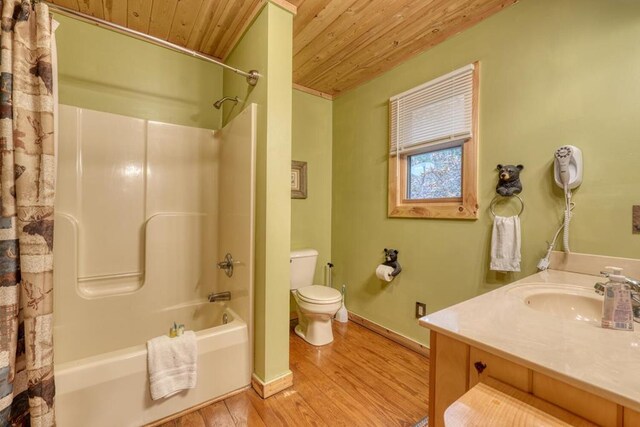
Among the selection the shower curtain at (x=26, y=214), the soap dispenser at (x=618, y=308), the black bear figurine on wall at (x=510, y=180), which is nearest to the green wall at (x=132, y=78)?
the shower curtain at (x=26, y=214)

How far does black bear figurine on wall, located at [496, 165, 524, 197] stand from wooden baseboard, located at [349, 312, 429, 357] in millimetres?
1273

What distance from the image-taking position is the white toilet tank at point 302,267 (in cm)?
250

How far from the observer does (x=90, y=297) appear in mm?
1765

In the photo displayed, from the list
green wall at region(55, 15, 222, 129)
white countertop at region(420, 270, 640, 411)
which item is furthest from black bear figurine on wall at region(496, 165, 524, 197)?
green wall at region(55, 15, 222, 129)

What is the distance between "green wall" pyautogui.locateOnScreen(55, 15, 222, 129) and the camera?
6.10 ft

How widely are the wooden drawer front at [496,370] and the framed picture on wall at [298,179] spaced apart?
2.13 meters

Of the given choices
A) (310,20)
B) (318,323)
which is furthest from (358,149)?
(318,323)

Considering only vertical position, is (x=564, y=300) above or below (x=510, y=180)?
below

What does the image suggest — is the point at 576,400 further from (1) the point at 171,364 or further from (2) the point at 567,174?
(1) the point at 171,364

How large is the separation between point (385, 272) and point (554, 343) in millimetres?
1544

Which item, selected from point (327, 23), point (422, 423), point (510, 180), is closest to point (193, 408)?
point (422, 423)

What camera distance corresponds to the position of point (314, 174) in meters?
2.89

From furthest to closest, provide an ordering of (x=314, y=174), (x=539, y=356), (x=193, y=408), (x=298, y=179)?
(x=314, y=174), (x=298, y=179), (x=193, y=408), (x=539, y=356)

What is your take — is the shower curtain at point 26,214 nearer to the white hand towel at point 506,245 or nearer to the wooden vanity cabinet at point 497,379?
the wooden vanity cabinet at point 497,379
